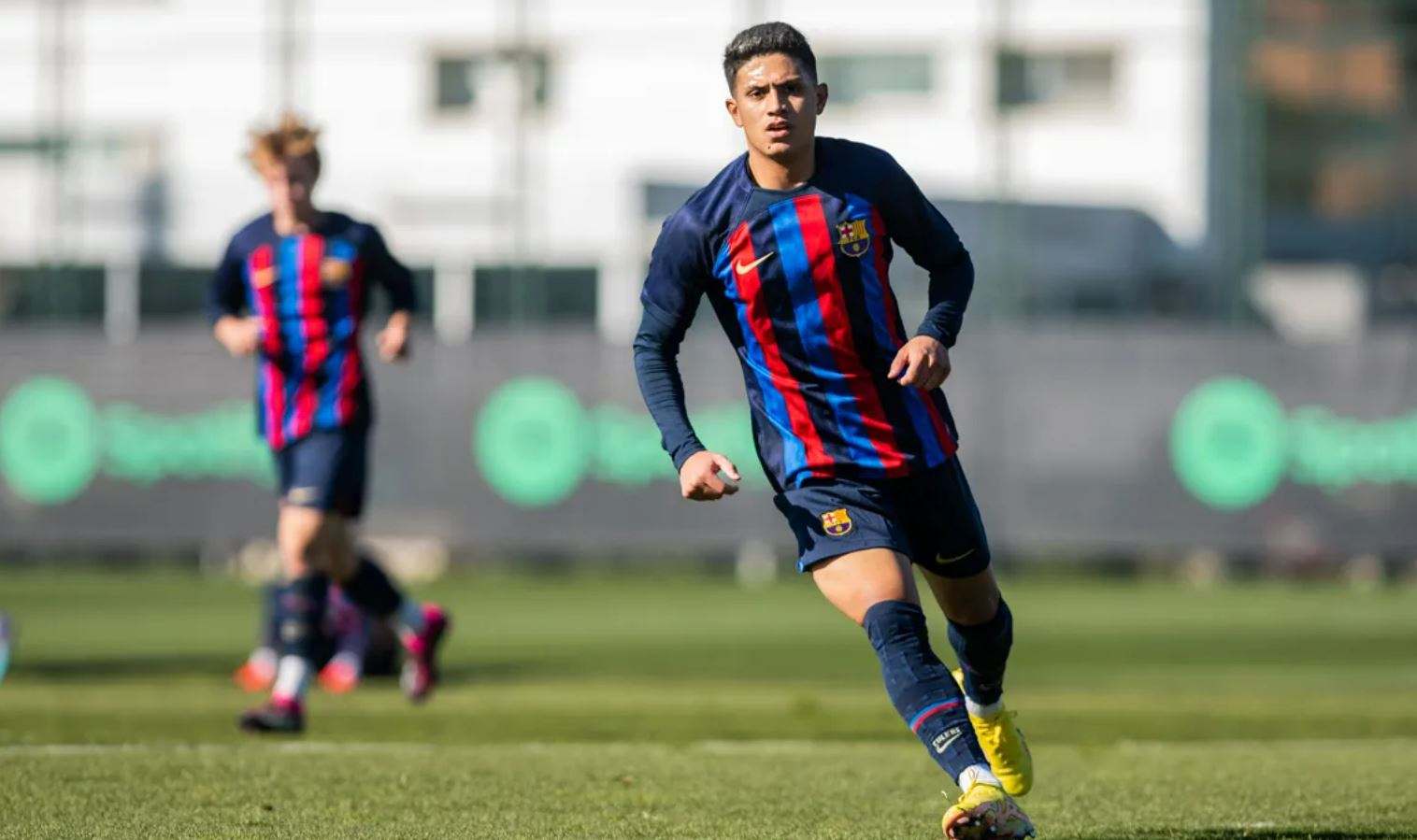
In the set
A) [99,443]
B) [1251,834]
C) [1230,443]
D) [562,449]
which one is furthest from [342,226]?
[99,443]

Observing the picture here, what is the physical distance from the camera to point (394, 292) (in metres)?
9.80

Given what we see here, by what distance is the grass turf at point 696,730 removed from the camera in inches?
251

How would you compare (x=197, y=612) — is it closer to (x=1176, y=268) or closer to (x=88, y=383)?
(x=88, y=383)

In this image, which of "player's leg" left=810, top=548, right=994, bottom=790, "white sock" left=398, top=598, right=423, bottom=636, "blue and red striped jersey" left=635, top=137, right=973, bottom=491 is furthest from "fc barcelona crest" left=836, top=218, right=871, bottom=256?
"white sock" left=398, top=598, right=423, bottom=636

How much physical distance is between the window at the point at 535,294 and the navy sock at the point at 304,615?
13047 millimetres

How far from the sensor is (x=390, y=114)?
31578mm

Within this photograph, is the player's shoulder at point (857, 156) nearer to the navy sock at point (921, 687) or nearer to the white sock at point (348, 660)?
the navy sock at point (921, 687)

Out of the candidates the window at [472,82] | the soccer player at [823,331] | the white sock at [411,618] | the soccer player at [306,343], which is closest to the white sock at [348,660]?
the white sock at [411,618]

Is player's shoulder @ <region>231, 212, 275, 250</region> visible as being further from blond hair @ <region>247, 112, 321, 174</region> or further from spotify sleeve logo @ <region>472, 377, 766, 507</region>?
spotify sleeve logo @ <region>472, 377, 766, 507</region>

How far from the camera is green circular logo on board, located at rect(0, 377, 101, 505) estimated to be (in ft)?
71.4

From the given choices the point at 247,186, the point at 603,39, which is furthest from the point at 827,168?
the point at 603,39

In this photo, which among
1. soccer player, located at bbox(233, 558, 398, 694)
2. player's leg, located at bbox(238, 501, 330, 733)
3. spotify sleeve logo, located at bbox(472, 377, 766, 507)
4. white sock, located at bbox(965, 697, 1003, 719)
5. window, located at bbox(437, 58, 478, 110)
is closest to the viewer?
white sock, located at bbox(965, 697, 1003, 719)

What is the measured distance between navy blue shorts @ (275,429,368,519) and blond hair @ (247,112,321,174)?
1113 mm

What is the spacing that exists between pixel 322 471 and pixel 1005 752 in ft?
12.2
